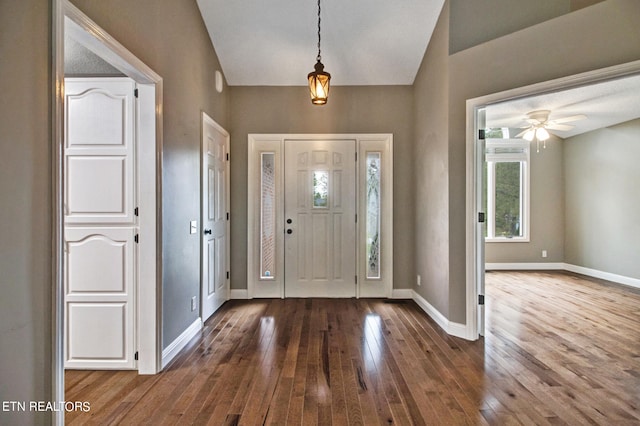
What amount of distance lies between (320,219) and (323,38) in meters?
2.26

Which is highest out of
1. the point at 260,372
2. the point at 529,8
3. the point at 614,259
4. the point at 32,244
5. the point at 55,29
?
the point at 529,8

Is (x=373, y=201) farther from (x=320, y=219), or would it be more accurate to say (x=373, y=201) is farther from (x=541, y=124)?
(x=541, y=124)

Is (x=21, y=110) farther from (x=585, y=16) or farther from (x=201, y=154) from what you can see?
(x=585, y=16)

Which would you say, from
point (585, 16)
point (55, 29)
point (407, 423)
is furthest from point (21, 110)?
point (585, 16)

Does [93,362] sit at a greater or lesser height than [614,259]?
lesser

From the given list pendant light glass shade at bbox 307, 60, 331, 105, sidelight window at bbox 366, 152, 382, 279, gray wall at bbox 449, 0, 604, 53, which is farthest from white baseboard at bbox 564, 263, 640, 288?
pendant light glass shade at bbox 307, 60, 331, 105

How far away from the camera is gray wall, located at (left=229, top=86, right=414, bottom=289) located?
4398mm

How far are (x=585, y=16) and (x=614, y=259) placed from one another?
16.1 ft

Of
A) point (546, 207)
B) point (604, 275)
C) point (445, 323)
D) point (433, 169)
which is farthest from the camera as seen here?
point (546, 207)

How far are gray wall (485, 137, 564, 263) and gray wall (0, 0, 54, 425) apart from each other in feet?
23.9

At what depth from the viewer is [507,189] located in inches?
262

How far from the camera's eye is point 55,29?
58.1 inches

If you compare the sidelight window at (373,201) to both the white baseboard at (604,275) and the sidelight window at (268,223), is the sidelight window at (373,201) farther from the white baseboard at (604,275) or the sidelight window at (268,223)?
the white baseboard at (604,275)

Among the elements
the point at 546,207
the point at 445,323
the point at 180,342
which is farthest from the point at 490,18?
the point at 546,207
